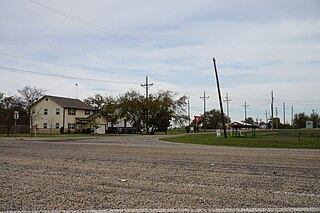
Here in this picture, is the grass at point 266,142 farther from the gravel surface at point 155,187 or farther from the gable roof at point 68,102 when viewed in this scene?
the gable roof at point 68,102

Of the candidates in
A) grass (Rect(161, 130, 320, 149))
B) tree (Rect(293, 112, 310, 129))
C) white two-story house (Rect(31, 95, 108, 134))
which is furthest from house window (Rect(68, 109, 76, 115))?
tree (Rect(293, 112, 310, 129))

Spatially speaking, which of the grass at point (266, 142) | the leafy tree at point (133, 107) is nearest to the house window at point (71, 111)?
the leafy tree at point (133, 107)

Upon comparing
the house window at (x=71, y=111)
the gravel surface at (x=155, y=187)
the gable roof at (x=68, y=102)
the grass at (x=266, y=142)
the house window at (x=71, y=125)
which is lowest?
the grass at (x=266, y=142)

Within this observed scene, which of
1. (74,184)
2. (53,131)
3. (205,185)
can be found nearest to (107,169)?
(74,184)

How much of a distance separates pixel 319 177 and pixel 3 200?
8.00 metres

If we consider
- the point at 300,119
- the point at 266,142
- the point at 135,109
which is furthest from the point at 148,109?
the point at 300,119

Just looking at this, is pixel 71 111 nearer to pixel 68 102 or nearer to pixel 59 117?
pixel 68 102

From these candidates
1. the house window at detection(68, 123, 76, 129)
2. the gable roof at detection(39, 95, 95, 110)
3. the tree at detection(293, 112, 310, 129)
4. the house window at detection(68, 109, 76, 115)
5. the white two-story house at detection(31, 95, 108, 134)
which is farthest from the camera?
the tree at detection(293, 112, 310, 129)

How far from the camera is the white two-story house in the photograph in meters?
70.9

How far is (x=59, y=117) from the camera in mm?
70938

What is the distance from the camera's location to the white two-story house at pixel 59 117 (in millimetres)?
70938

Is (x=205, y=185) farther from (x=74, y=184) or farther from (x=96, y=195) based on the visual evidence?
(x=74, y=184)

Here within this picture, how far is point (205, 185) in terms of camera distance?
8289mm

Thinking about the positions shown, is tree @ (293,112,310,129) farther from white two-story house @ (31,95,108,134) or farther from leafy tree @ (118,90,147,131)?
white two-story house @ (31,95,108,134)
